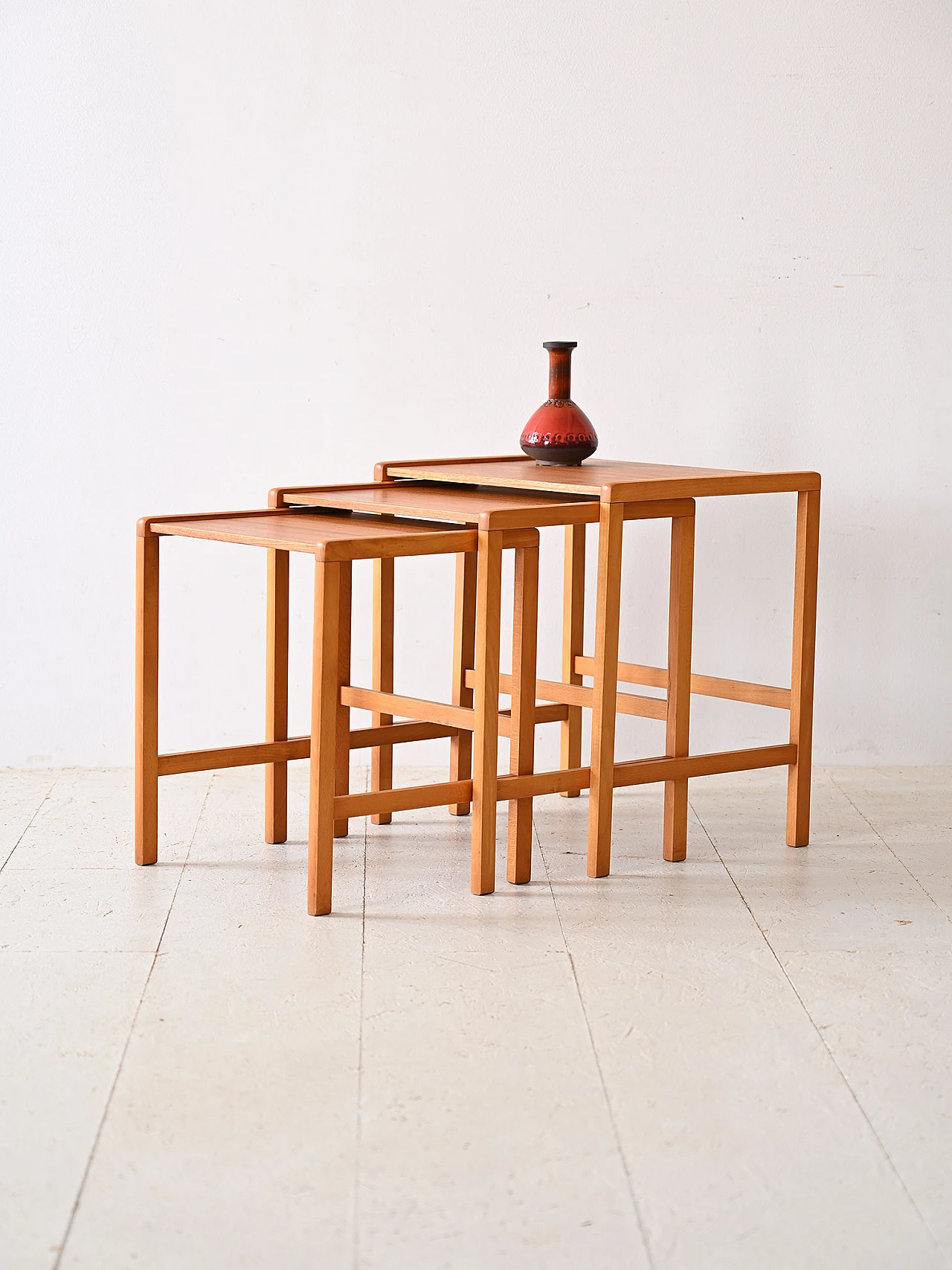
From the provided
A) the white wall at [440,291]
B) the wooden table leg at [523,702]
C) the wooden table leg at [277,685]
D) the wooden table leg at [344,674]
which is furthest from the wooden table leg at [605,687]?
the white wall at [440,291]

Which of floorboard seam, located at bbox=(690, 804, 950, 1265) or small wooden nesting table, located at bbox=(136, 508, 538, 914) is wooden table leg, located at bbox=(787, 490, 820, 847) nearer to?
floorboard seam, located at bbox=(690, 804, 950, 1265)

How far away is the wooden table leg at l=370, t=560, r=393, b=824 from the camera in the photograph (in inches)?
120

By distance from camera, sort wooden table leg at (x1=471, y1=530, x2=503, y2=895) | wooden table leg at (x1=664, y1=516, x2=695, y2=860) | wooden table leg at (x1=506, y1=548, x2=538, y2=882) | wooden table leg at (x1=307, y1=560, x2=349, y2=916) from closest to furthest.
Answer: wooden table leg at (x1=307, y1=560, x2=349, y2=916) < wooden table leg at (x1=471, y1=530, x2=503, y2=895) < wooden table leg at (x1=506, y1=548, x2=538, y2=882) < wooden table leg at (x1=664, y1=516, x2=695, y2=860)

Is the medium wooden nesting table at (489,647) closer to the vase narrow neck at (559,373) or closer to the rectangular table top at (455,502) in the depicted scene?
the rectangular table top at (455,502)

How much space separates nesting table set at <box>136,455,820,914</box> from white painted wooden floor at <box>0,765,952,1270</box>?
13 centimetres

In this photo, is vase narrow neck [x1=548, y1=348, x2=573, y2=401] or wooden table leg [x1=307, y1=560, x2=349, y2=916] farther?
vase narrow neck [x1=548, y1=348, x2=573, y2=401]

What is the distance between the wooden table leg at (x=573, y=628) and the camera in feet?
10.9

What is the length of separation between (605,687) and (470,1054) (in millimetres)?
900

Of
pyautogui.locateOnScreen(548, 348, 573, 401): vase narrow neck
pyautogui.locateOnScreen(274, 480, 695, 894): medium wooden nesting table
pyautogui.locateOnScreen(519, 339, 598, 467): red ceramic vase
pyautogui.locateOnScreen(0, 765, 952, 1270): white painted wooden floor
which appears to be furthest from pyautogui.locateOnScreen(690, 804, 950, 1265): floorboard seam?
pyautogui.locateOnScreen(548, 348, 573, 401): vase narrow neck

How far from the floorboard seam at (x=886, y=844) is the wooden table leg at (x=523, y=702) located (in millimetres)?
717

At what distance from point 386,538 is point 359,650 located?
1.21 meters

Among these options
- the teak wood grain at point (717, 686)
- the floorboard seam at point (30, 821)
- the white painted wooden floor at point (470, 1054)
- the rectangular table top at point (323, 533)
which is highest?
the rectangular table top at point (323, 533)

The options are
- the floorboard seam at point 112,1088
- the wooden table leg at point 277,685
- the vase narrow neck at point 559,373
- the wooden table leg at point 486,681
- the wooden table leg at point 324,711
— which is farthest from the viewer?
the vase narrow neck at point 559,373

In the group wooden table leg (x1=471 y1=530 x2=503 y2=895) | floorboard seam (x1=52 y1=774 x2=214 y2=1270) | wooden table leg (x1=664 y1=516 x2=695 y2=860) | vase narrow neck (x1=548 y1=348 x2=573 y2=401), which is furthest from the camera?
vase narrow neck (x1=548 y1=348 x2=573 y2=401)
